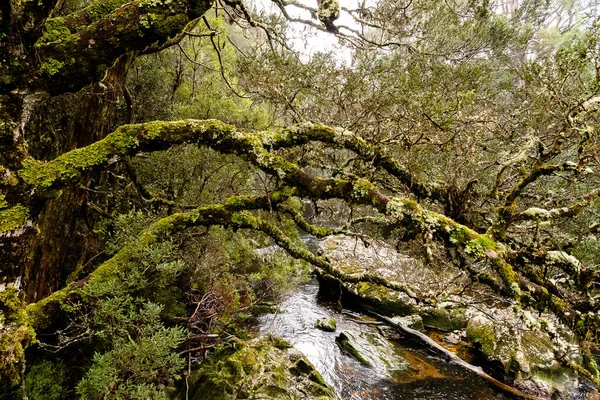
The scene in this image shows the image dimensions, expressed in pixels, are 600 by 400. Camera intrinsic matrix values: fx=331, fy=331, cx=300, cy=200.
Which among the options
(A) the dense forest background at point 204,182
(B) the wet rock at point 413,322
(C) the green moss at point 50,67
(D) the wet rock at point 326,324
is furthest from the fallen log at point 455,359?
(C) the green moss at point 50,67

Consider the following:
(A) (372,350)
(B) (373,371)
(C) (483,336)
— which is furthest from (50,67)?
(C) (483,336)

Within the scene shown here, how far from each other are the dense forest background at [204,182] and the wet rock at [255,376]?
0.43 m

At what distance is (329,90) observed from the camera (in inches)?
314

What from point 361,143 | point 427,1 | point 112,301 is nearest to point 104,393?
point 112,301

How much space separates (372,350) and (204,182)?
5.76 metres

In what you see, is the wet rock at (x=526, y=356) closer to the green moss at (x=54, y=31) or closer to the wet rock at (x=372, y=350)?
the wet rock at (x=372, y=350)

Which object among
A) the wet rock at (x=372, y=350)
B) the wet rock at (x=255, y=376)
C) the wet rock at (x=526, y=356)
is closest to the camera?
the wet rock at (x=255, y=376)

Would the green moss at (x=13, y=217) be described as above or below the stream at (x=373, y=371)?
above

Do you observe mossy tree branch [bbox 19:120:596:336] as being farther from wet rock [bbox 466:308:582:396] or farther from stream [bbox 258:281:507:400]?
stream [bbox 258:281:507:400]

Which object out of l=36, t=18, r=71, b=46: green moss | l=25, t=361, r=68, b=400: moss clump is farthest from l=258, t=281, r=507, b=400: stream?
l=36, t=18, r=71, b=46: green moss

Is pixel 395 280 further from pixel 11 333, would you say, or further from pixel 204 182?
pixel 11 333

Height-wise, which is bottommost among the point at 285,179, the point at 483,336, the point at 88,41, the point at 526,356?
the point at 526,356

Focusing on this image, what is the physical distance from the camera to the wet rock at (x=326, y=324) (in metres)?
9.21

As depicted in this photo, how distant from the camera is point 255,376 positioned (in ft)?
17.1
